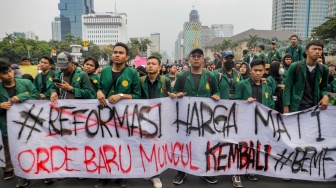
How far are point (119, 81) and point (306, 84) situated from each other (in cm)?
283

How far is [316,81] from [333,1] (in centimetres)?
11401

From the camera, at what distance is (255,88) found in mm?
4055

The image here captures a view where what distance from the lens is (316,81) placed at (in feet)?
13.0

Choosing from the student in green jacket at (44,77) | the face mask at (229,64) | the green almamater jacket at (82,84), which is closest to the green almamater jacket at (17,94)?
the green almamater jacket at (82,84)

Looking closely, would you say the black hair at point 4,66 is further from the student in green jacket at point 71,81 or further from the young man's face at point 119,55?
the young man's face at point 119,55

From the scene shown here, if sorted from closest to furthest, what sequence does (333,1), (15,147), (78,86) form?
(15,147) < (78,86) < (333,1)

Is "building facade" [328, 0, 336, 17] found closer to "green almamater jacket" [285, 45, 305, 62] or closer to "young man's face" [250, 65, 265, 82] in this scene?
"green almamater jacket" [285, 45, 305, 62]

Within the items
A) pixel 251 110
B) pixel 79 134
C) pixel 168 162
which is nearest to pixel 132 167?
pixel 168 162

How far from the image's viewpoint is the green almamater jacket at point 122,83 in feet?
12.2

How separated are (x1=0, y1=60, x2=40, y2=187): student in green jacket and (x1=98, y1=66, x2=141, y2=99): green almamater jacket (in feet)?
3.55

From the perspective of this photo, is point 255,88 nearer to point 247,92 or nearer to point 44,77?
point 247,92

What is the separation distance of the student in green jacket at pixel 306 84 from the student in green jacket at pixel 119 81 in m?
2.36

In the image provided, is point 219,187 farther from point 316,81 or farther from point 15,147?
point 15,147

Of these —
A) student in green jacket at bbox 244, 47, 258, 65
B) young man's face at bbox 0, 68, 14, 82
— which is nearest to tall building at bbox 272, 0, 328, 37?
student in green jacket at bbox 244, 47, 258, 65
